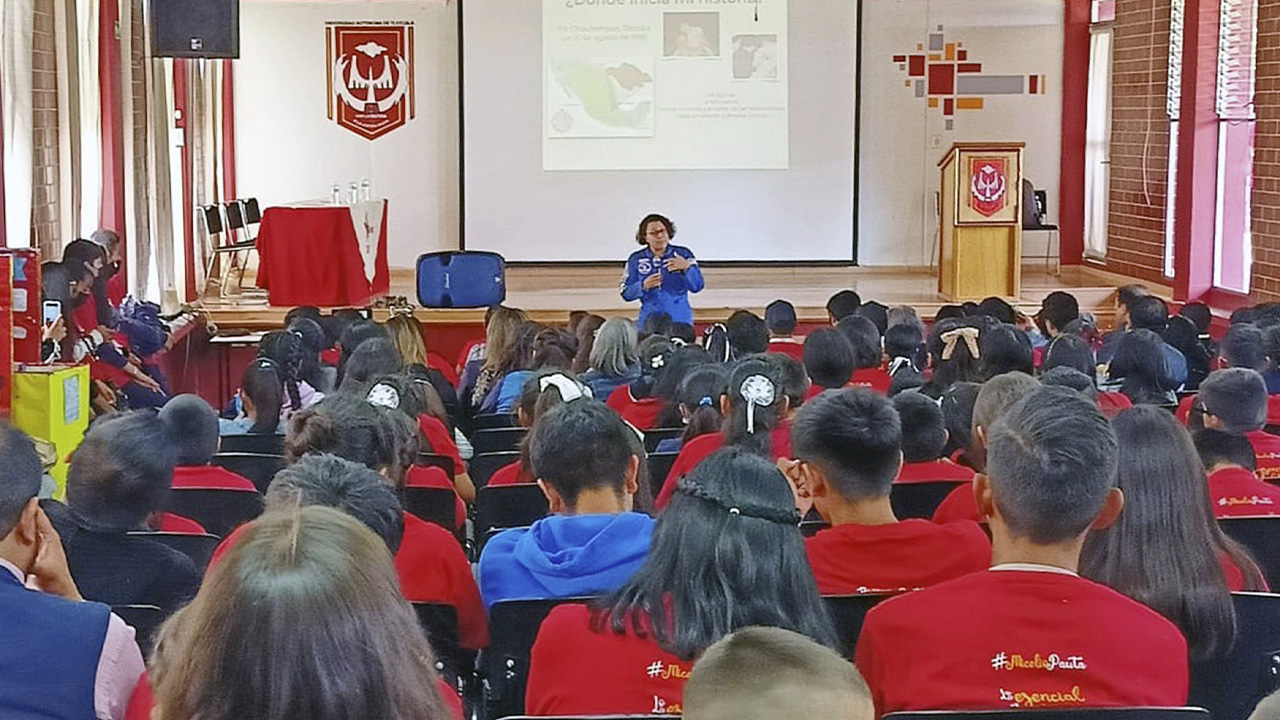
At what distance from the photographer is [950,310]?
321 inches

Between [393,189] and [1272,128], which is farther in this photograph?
[393,189]

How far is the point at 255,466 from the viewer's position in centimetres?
470

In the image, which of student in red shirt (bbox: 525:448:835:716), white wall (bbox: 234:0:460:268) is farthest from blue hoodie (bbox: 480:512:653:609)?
white wall (bbox: 234:0:460:268)

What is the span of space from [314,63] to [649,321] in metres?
7.63

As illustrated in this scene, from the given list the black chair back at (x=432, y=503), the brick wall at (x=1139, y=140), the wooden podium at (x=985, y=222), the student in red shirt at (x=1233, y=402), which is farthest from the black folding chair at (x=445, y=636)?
the brick wall at (x=1139, y=140)

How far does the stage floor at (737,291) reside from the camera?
11.1 meters

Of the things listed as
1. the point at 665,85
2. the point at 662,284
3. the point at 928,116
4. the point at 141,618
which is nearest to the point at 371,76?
the point at 665,85

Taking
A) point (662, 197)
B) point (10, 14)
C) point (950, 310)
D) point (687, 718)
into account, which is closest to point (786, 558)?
point (687, 718)

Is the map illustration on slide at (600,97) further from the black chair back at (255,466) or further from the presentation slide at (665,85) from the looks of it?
the black chair back at (255,466)

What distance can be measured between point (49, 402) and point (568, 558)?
394 cm

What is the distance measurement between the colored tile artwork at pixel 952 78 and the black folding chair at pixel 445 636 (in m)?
11.8

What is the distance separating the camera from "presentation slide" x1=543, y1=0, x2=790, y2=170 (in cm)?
Result: 1376

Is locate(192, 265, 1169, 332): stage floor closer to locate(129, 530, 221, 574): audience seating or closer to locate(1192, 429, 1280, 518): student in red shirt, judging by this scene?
locate(1192, 429, 1280, 518): student in red shirt

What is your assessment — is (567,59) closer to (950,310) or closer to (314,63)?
(314,63)
